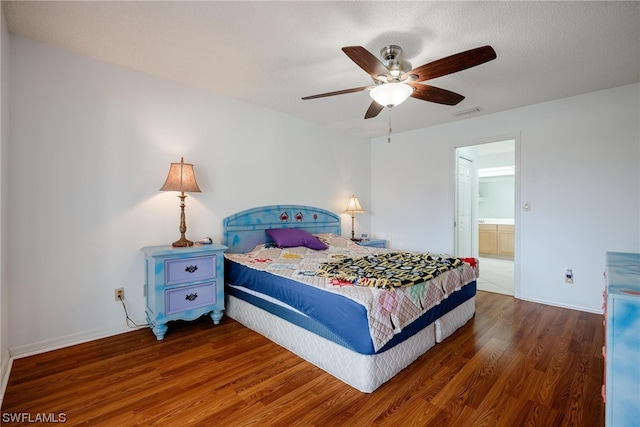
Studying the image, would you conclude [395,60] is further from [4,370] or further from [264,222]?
[4,370]

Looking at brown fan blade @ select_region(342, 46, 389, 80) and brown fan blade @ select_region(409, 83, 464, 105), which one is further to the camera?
brown fan blade @ select_region(409, 83, 464, 105)

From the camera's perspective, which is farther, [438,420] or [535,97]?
[535,97]

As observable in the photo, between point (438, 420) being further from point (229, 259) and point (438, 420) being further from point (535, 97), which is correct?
point (535, 97)

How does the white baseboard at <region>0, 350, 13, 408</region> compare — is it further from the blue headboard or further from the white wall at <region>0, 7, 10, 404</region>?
the blue headboard

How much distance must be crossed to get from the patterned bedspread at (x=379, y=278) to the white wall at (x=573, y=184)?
54.2 inches

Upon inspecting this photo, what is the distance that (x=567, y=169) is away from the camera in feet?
10.9

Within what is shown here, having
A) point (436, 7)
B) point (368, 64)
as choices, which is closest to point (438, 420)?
point (368, 64)

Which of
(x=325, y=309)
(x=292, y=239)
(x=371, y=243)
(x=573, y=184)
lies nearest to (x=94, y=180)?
(x=292, y=239)

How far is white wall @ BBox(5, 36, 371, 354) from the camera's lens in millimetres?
2217

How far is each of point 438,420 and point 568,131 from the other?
3.49 m

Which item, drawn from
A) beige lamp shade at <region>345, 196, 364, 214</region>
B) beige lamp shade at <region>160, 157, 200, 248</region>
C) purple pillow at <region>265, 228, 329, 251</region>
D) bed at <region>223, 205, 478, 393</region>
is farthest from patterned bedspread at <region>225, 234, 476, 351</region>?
beige lamp shade at <region>345, 196, 364, 214</region>

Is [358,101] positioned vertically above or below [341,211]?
above

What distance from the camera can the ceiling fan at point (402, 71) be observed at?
174 centimetres

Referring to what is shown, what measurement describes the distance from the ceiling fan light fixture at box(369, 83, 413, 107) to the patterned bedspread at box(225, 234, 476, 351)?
1296mm
